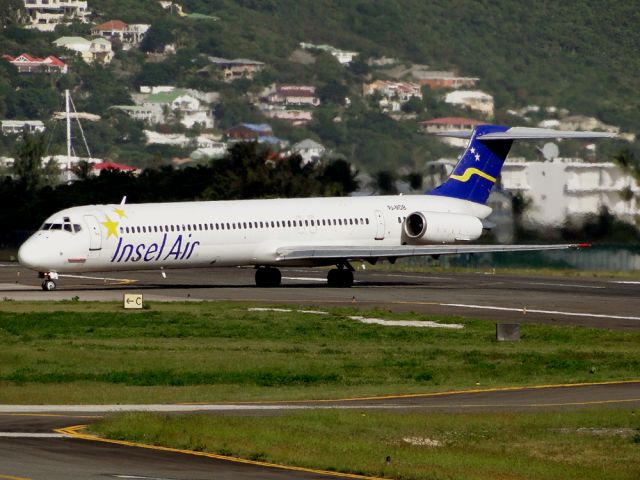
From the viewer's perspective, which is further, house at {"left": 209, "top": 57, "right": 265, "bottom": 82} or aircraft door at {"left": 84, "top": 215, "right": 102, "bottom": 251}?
house at {"left": 209, "top": 57, "right": 265, "bottom": 82}

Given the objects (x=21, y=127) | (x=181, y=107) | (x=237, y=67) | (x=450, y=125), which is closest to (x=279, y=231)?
(x=450, y=125)

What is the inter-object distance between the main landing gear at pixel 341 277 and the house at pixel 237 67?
393ft

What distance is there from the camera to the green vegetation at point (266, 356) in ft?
104

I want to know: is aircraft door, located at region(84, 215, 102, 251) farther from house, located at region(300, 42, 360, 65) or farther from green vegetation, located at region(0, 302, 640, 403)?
house, located at region(300, 42, 360, 65)

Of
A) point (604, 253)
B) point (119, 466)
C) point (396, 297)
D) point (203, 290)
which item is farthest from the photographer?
point (604, 253)

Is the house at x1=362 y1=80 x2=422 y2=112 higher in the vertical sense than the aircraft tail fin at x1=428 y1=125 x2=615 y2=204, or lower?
higher

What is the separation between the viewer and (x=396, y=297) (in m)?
55.4

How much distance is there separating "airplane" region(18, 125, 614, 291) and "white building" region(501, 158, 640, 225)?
30.5ft

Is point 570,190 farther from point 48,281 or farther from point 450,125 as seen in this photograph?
point 450,125

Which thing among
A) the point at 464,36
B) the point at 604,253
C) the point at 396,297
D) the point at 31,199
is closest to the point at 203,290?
the point at 396,297

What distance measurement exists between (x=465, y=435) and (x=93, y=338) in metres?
18.0

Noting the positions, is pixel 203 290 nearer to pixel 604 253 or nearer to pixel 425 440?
pixel 604 253

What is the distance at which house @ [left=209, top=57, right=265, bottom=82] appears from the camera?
7126 inches

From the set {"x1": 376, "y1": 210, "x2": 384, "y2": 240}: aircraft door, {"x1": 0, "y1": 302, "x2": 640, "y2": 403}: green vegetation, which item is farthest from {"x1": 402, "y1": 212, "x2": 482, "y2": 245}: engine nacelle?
{"x1": 0, "y1": 302, "x2": 640, "y2": 403}: green vegetation
